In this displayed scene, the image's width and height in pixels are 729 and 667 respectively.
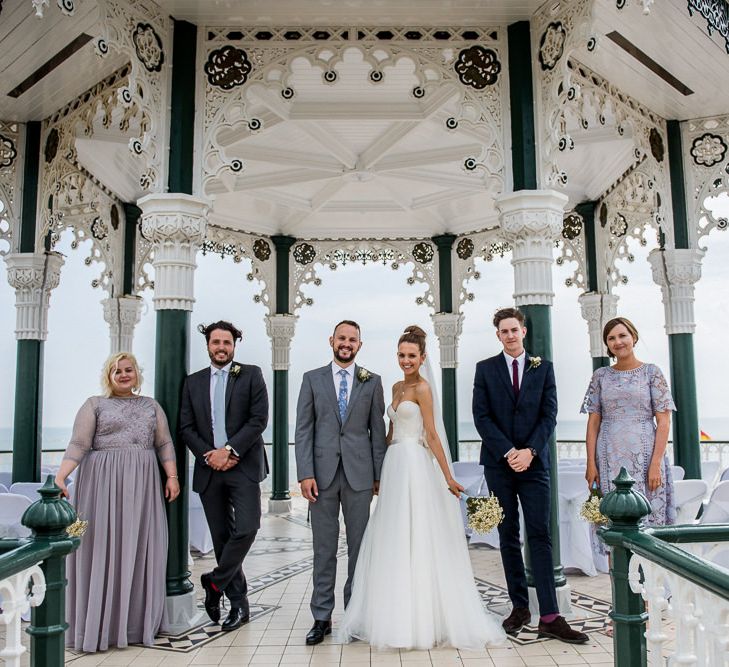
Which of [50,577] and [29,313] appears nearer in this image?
[50,577]

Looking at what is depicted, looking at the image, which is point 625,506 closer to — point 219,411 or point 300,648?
point 300,648

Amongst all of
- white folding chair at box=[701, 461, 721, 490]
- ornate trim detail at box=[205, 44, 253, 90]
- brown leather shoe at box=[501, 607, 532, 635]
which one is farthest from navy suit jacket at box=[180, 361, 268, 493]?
white folding chair at box=[701, 461, 721, 490]

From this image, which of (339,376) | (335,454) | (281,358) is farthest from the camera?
(281,358)

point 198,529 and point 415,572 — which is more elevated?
point 415,572

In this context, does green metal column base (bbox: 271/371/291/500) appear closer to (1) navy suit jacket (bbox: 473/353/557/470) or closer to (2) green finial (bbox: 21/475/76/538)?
(1) navy suit jacket (bbox: 473/353/557/470)

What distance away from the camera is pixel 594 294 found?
32.4ft

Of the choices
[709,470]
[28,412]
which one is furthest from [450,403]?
[28,412]

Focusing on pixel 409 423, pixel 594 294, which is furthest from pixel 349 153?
pixel 409 423

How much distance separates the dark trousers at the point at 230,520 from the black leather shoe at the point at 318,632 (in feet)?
2.01

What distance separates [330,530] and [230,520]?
2.35 ft

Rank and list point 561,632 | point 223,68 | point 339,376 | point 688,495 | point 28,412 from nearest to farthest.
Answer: point 561,632
point 339,376
point 223,68
point 688,495
point 28,412

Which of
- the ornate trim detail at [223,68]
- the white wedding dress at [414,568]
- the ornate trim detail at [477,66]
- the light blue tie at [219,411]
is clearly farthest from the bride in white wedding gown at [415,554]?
the ornate trim detail at [223,68]

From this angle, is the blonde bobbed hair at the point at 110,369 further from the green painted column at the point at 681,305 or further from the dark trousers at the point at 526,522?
the green painted column at the point at 681,305

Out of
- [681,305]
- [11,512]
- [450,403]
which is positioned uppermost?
[681,305]
